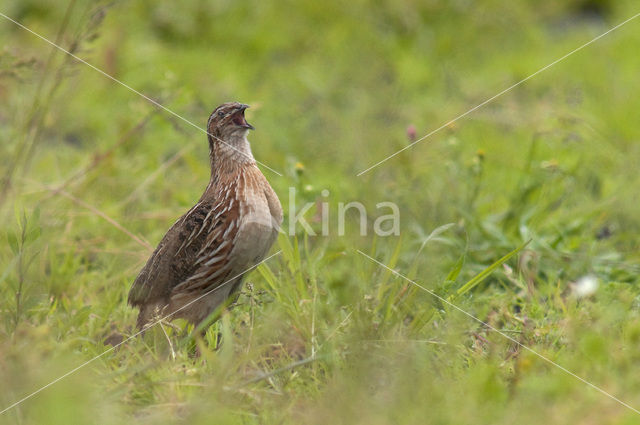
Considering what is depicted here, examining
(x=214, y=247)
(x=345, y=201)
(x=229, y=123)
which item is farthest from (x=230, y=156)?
(x=345, y=201)

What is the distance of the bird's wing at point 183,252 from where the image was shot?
356 centimetres

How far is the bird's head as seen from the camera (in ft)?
12.4

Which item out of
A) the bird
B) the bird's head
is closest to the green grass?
the bird

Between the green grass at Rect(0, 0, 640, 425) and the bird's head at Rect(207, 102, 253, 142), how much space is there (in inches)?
25.5

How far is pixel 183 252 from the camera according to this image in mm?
3631

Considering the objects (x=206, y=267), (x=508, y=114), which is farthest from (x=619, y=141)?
(x=206, y=267)

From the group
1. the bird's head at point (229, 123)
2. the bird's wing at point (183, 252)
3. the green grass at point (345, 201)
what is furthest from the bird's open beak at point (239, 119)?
the green grass at point (345, 201)

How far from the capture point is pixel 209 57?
26.4 ft

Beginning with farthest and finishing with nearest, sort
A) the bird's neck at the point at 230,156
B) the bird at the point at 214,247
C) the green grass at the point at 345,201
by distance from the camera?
the bird's neck at the point at 230,156 → the bird at the point at 214,247 → the green grass at the point at 345,201

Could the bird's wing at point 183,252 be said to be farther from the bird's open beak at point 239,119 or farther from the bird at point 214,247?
the bird's open beak at point 239,119

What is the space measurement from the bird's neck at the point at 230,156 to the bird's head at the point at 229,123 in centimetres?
2

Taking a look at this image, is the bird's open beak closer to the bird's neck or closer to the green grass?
the bird's neck

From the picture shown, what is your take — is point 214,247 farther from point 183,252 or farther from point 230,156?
point 230,156

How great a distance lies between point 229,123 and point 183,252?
61 cm
